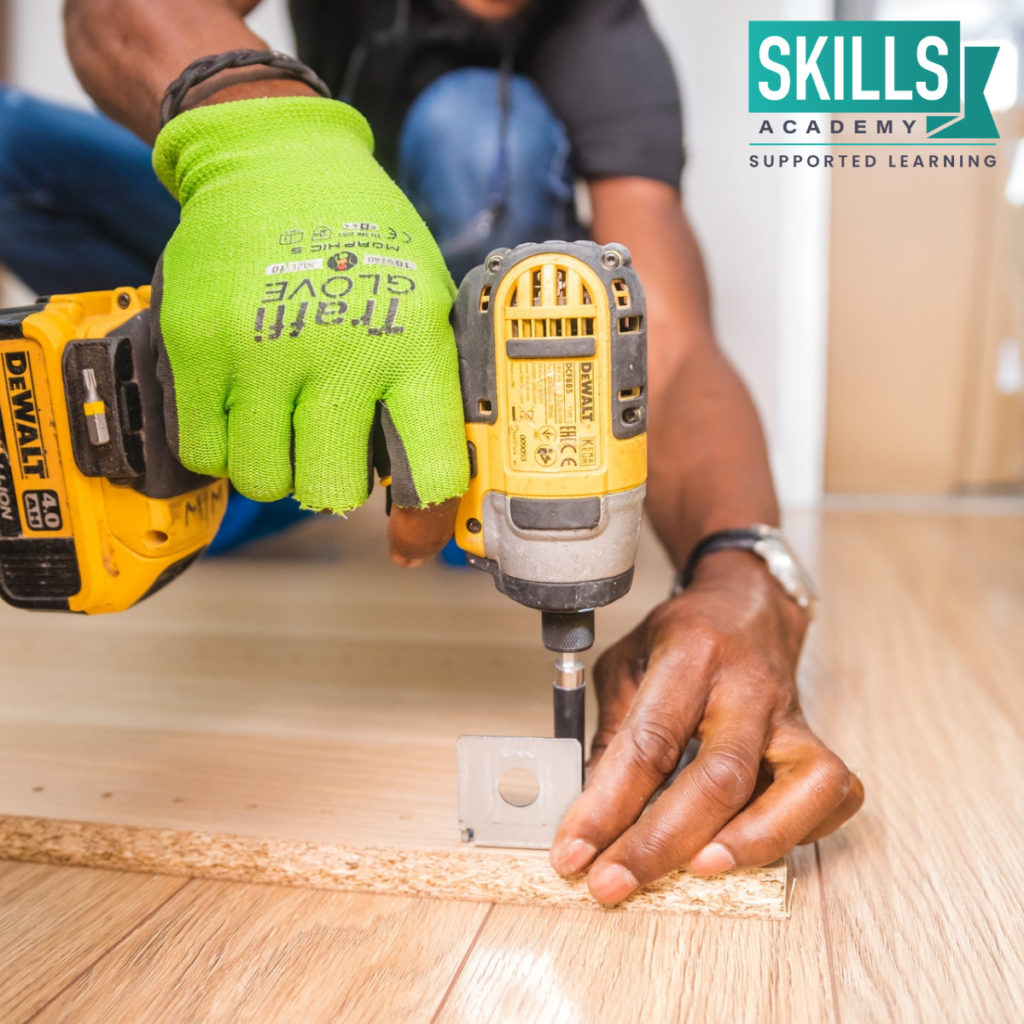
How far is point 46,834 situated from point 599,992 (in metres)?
0.58

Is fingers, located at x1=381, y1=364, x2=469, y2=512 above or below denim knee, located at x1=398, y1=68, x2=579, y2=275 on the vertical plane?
below

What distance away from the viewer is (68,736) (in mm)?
1200

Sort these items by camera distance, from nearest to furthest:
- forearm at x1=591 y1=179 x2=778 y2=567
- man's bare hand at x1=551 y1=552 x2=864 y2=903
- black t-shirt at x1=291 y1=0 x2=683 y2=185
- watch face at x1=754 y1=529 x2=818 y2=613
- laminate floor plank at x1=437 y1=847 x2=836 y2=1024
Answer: laminate floor plank at x1=437 y1=847 x2=836 y2=1024 < man's bare hand at x1=551 y1=552 x2=864 y2=903 < watch face at x1=754 y1=529 x2=818 y2=613 < forearm at x1=591 y1=179 x2=778 y2=567 < black t-shirt at x1=291 y1=0 x2=683 y2=185

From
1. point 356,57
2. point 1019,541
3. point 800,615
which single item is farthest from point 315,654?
point 1019,541

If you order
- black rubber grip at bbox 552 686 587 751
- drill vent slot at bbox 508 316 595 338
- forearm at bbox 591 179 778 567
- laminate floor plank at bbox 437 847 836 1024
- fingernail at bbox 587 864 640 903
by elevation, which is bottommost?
laminate floor plank at bbox 437 847 836 1024

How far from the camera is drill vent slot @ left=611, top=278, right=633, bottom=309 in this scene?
789 mm

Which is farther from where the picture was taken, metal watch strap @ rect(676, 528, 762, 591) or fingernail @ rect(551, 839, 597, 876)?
metal watch strap @ rect(676, 528, 762, 591)

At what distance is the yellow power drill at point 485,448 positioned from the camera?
787 millimetres

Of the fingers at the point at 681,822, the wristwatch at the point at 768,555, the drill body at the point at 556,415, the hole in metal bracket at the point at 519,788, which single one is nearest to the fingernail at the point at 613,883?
the fingers at the point at 681,822

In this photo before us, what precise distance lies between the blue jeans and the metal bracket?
3.51 ft

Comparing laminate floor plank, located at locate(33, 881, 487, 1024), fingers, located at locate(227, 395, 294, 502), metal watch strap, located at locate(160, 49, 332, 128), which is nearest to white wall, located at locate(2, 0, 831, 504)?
metal watch strap, located at locate(160, 49, 332, 128)

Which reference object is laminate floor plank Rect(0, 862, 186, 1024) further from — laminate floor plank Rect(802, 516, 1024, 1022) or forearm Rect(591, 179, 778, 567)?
forearm Rect(591, 179, 778, 567)

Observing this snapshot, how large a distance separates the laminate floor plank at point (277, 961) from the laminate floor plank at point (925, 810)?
340 mm

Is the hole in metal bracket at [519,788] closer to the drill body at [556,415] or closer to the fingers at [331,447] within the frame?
the drill body at [556,415]
